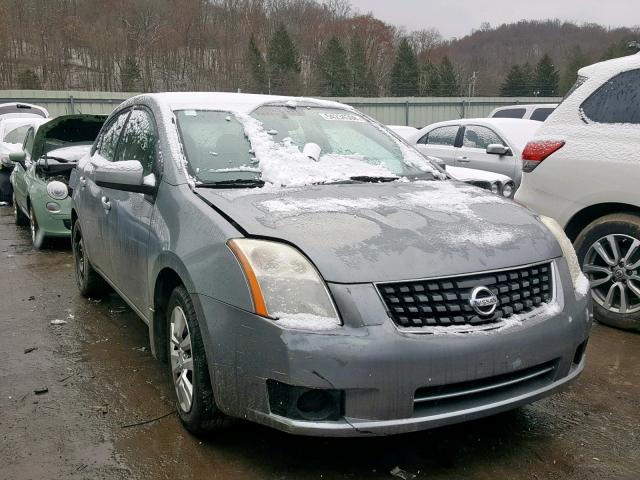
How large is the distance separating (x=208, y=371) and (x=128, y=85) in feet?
182

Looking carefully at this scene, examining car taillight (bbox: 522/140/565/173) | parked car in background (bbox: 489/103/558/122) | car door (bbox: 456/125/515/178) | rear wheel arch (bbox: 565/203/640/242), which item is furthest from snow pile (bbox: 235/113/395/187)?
parked car in background (bbox: 489/103/558/122)

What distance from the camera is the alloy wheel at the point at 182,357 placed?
2631 millimetres

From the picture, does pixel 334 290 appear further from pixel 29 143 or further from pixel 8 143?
pixel 8 143

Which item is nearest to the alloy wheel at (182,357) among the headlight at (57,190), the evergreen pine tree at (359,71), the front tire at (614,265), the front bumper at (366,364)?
the front bumper at (366,364)

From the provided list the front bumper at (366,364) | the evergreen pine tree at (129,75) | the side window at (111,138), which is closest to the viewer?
the front bumper at (366,364)

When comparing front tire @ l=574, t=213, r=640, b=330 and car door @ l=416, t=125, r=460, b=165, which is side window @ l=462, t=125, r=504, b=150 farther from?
front tire @ l=574, t=213, r=640, b=330

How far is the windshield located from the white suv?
1.28 meters

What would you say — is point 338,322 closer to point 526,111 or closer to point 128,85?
point 526,111

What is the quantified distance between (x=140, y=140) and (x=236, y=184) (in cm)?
101

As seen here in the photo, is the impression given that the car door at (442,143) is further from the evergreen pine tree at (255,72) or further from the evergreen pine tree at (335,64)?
the evergreen pine tree at (335,64)

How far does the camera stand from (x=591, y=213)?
4.29 metres

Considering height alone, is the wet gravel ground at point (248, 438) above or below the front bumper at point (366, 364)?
below

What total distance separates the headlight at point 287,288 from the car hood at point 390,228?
0.06 metres

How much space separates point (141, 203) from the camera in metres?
3.23
